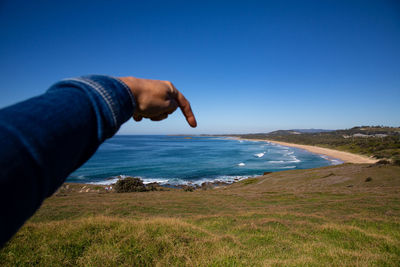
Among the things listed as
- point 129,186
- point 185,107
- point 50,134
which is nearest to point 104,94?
point 50,134

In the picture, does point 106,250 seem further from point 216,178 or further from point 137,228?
point 216,178

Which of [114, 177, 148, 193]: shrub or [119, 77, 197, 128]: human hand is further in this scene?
[114, 177, 148, 193]: shrub

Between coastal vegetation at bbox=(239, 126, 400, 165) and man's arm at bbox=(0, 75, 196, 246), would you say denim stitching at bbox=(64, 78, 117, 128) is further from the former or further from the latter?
coastal vegetation at bbox=(239, 126, 400, 165)

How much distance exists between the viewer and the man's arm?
1.51ft

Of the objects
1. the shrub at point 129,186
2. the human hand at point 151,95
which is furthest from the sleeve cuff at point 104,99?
the shrub at point 129,186

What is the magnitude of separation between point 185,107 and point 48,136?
87 centimetres

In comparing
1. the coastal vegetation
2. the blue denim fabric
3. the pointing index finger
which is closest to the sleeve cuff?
the blue denim fabric

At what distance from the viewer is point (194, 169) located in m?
46.8

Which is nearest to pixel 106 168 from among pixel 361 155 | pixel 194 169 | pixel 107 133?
pixel 194 169

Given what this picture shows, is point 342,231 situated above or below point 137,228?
below

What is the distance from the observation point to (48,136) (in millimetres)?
534

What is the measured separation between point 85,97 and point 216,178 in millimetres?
39800

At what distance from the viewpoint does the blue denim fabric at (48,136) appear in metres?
0.46

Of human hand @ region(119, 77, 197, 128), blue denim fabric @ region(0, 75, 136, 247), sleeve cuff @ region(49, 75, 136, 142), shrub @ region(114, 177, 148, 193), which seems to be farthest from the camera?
shrub @ region(114, 177, 148, 193)
